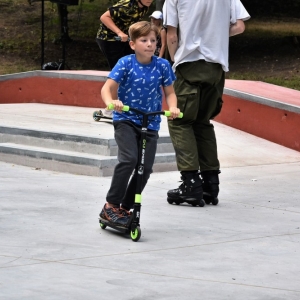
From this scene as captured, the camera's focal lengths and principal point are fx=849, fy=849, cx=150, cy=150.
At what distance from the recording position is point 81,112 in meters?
11.8

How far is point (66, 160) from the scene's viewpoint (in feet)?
28.0

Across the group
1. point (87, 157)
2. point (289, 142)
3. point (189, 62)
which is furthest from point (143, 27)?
point (289, 142)

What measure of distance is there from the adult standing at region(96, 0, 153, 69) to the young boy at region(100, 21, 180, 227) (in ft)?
11.0

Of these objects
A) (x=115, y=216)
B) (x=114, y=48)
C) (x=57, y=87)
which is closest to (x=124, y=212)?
(x=115, y=216)

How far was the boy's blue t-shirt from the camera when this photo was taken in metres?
6.02

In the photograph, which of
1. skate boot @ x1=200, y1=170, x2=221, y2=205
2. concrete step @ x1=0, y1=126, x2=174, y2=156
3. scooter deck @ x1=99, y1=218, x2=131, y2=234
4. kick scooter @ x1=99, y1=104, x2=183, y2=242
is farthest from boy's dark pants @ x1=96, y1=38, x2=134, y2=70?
scooter deck @ x1=99, y1=218, x2=131, y2=234

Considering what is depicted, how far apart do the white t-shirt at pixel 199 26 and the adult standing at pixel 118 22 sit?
7.89ft

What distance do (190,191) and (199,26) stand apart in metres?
1.37

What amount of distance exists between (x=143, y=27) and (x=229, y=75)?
1310cm

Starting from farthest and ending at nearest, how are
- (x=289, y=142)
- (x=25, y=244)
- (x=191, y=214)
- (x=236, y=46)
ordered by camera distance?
(x=236, y=46) → (x=289, y=142) → (x=191, y=214) → (x=25, y=244)

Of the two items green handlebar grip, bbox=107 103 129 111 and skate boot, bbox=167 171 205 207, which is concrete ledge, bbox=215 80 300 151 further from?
green handlebar grip, bbox=107 103 129 111

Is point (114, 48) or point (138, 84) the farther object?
point (114, 48)

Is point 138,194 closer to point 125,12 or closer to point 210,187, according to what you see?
point 210,187

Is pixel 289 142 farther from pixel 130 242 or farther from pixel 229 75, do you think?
pixel 229 75
